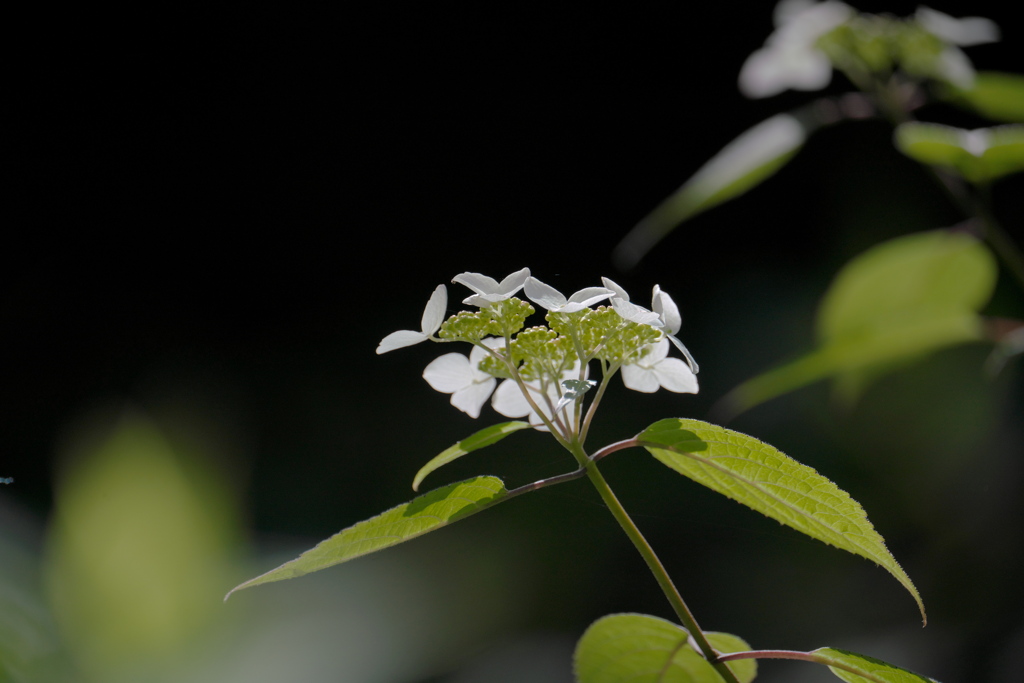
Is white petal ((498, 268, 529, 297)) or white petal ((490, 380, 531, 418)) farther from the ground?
white petal ((498, 268, 529, 297))

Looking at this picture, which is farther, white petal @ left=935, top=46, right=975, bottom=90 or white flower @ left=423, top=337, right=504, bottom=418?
white petal @ left=935, top=46, right=975, bottom=90

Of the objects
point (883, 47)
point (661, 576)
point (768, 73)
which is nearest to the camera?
point (661, 576)

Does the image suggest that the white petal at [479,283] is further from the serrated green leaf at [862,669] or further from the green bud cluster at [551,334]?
the serrated green leaf at [862,669]

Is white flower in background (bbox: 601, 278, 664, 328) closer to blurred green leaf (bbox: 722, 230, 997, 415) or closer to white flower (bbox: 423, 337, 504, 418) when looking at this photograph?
white flower (bbox: 423, 337, 504, 418)

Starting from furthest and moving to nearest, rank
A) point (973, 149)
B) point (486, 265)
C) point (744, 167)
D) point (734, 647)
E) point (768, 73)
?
point (486, 265)
point (768, 73)
point (744, 167)
point (973, 149)
point (734, 647)

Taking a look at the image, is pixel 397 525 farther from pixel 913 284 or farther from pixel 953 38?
pixel 953 38

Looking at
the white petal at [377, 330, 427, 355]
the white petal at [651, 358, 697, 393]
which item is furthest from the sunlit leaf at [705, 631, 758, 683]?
the white petal at [377, 330, 427, 355]

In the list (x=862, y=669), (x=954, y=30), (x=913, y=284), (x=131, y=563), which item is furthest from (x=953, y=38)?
(x=131, y=563)
